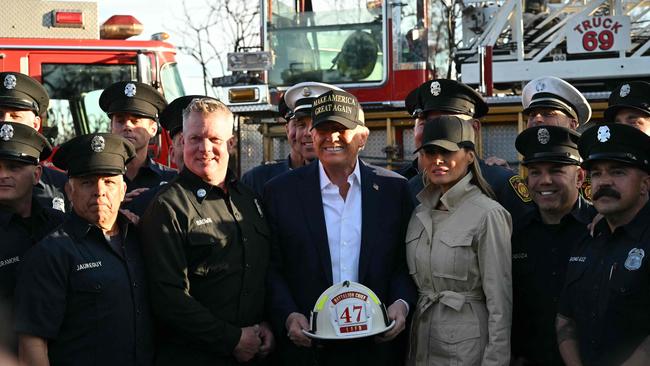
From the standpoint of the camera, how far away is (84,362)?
4070 millimetres

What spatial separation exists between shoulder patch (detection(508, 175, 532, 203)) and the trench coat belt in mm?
802

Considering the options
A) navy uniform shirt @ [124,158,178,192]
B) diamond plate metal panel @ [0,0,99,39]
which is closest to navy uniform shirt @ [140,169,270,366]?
navy uniform shirt @ [124,158,178,192]

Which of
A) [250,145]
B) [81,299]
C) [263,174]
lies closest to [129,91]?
[263,174]

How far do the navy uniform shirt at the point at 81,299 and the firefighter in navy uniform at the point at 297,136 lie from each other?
1741 millimetres

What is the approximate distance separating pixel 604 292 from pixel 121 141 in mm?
2314

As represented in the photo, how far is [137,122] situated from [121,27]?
342 cm

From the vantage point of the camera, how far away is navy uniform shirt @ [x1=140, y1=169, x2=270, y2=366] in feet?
14.1

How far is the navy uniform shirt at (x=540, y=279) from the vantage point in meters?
4.68

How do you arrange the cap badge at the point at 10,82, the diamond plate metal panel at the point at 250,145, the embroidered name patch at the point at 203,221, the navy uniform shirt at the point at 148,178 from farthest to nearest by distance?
1. the diamond plate metal panel at the point at 250,145
2. the navy uniform shirt at the point at 148,178
3. the cap badge at the point at 10,82
4. the embroidered name patch at the point at 203,221

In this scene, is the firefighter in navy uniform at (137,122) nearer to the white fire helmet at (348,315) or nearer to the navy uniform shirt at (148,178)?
the navy uniform shirt at (148,178)

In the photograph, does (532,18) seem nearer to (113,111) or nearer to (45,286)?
(113,111)

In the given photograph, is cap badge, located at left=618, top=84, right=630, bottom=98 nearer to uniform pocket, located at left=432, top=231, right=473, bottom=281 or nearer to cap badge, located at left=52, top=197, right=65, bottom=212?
uniform pocket, located at left=432, top=231, right=473, bottom=281

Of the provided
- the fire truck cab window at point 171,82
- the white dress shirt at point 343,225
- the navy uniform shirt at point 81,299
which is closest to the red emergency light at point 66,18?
the fire truck cab window at point 171,82

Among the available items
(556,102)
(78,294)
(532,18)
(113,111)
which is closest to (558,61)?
(532,18)
